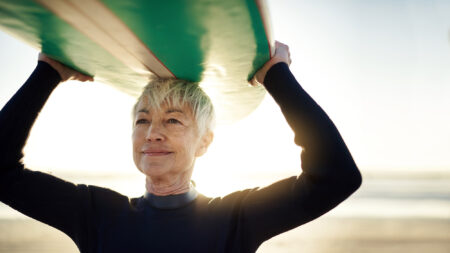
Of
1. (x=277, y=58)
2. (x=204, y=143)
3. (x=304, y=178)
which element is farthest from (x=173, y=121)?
(x=304, y=178)

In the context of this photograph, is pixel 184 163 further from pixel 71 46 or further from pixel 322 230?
pixel 322 230

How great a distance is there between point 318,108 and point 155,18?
68cm

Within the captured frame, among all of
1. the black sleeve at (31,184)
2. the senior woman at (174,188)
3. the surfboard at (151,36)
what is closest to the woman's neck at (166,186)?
the senior woman at (174,188)

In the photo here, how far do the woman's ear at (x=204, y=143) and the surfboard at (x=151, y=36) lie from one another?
28cm

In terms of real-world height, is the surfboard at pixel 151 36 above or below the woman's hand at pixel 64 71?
below

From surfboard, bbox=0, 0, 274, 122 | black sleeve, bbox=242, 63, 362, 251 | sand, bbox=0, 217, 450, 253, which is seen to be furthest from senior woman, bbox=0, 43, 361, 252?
sand, bbox=0, 217, 450, 253

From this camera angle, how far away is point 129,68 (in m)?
1.60

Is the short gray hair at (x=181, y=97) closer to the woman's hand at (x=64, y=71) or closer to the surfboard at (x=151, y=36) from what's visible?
the surfboard at (x=151, y=36)

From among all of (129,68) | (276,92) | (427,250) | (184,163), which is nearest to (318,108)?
(276,92)

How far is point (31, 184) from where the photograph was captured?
1382 millimetres

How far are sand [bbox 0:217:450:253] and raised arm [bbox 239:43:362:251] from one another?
4436mm

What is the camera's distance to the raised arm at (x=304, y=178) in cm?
116

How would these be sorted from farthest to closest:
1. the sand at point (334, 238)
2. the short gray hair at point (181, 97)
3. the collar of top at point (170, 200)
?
1. the sand at point (334, 238)
2. the short gray hair at point (181, 97)
3. the collar of top at point (170, 200)

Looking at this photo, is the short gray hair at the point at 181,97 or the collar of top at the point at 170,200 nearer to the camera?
the collar of top at the point at 170,200
